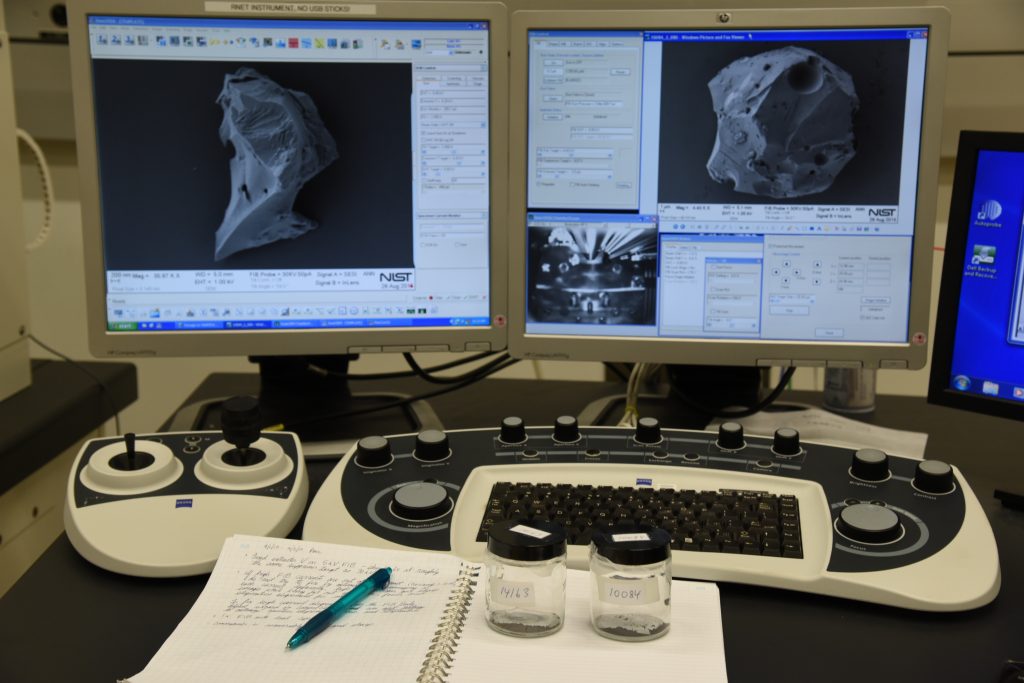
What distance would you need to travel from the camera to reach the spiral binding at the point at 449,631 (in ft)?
2.33

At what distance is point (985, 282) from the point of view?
103 centimetres

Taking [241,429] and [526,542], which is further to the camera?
[241,429]

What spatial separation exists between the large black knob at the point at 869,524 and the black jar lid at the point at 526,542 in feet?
0.89

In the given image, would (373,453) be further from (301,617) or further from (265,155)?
(265,155)

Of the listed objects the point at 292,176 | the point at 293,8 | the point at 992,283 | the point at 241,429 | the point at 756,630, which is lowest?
the point at 756,630

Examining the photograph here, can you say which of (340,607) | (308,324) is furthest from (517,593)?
(308,324)

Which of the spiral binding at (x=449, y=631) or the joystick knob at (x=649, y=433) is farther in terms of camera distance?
the joystick knob at (x=649, y=433)

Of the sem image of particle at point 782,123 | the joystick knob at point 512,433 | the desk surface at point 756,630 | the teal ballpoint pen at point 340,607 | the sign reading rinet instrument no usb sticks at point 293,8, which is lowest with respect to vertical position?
the desk surface at point 756,630

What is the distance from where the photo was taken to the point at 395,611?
79 centimetres

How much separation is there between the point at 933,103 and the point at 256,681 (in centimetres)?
88

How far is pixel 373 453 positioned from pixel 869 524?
0.48 m

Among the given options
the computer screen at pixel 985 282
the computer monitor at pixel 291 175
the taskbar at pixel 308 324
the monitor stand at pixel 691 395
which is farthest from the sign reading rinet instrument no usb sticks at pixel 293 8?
the computer screen at pixel 985 282

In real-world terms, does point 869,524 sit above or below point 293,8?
below

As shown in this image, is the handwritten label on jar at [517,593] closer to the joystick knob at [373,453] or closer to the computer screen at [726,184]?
the joystick knob at [373,453]
